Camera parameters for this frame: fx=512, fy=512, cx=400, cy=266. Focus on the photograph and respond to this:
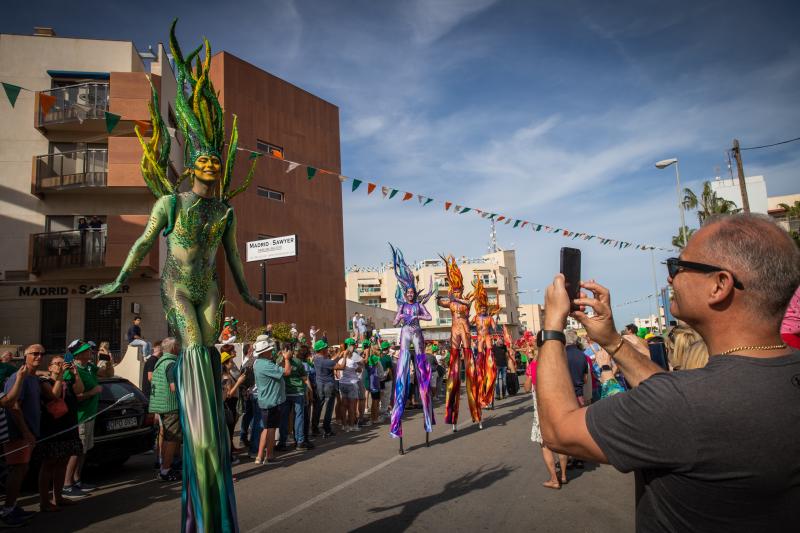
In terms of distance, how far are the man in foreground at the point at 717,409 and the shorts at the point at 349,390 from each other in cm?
1031

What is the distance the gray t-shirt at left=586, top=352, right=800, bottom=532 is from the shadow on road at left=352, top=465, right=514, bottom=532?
379 cm

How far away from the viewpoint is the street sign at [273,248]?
1761cm

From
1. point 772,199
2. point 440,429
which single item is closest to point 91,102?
point 440,429

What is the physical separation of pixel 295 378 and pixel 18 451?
4459 mm

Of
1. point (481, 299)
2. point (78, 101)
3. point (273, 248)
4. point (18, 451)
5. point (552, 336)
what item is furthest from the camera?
point (78, 101)

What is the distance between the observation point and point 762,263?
1585 mm

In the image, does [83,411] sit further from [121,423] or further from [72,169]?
[72,169]

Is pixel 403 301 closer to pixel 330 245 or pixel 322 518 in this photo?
pixel 322 518

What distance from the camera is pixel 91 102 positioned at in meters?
19.9

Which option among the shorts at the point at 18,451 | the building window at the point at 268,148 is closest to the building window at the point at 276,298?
the building window at the point at 268,148

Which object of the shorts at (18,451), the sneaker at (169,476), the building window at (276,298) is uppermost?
the building window at (276,298)

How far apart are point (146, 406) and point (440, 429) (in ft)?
18.8

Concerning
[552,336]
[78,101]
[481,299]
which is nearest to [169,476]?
[552,336]

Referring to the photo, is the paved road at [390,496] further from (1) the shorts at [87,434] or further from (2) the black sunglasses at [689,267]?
(2) the black sunglasses at [689,267]
